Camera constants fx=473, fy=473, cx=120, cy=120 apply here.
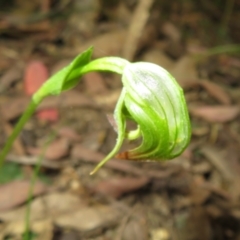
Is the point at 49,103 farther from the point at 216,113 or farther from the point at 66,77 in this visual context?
the point at 66,77

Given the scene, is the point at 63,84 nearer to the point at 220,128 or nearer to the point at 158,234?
the point at 158,234

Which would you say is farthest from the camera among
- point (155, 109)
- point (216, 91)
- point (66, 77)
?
point (216, 91)

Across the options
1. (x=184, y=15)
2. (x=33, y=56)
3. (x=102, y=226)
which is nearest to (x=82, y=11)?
(x=33, y=56)

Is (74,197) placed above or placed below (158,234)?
above

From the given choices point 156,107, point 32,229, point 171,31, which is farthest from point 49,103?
point 156,107

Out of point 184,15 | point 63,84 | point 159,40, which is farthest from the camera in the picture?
point 184,15

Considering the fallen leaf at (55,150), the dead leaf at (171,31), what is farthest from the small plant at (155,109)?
the dead leaf at (171,31)

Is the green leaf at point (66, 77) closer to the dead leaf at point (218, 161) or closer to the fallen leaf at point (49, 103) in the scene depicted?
the fallen leaf at point (49, 103)
